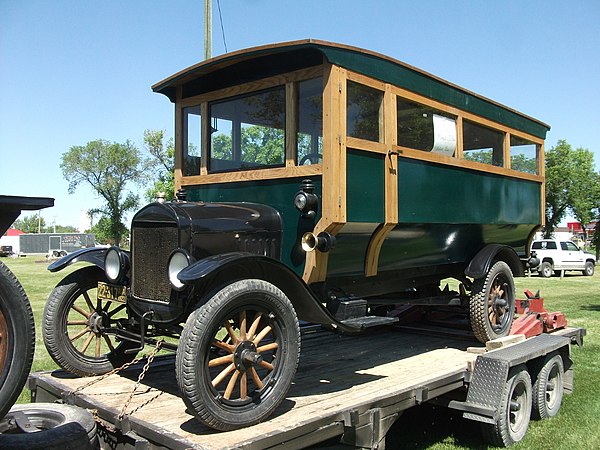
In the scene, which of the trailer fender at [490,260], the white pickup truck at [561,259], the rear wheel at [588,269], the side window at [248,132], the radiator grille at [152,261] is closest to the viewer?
the radiator grille at [152,261]

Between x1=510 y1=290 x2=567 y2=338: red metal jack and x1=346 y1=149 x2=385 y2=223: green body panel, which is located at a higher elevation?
x1=346 y1=149 x2=385 y2=223: green body panel

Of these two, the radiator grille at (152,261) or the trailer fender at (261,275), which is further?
the radiator grille at (152,261)

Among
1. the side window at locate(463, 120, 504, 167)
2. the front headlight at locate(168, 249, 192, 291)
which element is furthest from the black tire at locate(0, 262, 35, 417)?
the side window at locate(463, 120, 504, 167)

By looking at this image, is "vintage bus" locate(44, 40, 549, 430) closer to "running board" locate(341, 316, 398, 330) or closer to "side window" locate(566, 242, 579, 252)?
"running board" locate(341, 316, 398, 330)

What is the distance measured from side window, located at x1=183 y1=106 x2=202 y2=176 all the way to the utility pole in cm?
565

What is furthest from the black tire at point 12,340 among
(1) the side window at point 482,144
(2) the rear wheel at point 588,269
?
(2) the rear wheel at point 588,269

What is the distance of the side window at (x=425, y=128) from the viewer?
16.3ft

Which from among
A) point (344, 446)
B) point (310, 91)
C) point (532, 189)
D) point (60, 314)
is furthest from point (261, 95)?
point (532, 189)

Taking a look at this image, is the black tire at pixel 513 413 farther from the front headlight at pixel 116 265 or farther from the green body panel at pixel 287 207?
the front headlight at pixel 116 265

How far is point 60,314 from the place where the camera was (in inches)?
168

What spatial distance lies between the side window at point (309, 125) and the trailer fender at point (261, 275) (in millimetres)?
1029

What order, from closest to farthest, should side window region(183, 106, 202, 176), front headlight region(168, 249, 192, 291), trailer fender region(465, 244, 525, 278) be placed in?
1. front headlight region(168, 249, 192, 291)
2. side window region(183, 106, 202, 176)
3. trailer fender region(465, 244, 525, 278)

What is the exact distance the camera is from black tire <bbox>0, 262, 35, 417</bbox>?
2.40m

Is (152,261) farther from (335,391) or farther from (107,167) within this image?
(107,167)
